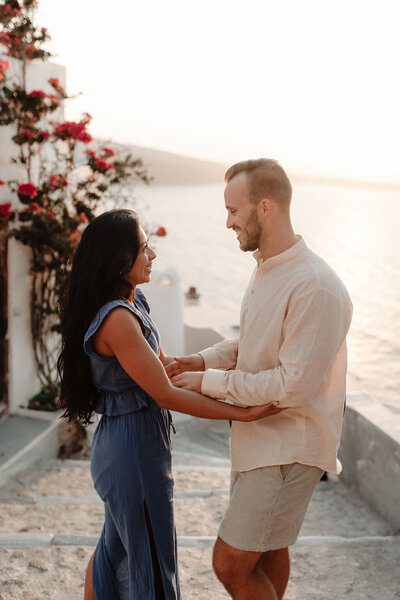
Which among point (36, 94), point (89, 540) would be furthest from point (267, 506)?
point (36, 94)

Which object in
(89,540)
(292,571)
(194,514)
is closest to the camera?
(292,571)

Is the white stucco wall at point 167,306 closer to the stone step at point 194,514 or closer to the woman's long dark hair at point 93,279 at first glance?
the stone step at point 194,514

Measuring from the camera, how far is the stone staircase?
302 cm

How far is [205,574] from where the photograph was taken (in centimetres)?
316

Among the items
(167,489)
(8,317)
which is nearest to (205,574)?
(167,489)

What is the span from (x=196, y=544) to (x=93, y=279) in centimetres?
192

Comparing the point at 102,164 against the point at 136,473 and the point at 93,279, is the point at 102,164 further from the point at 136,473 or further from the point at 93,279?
the point at 136,473

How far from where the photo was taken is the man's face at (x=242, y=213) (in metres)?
2.25

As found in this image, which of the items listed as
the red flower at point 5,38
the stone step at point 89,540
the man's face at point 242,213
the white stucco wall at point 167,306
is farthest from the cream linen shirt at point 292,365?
the white stucco wall at point 167,306

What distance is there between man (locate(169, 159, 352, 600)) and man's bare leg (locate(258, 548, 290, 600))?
167mm

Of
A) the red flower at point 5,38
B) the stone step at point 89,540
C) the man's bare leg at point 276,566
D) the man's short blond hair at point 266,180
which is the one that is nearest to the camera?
the man's short blond hair at point 266,180

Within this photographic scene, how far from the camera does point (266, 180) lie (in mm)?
2230

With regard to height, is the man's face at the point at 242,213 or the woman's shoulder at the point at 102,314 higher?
the man's face at the point at 242,213

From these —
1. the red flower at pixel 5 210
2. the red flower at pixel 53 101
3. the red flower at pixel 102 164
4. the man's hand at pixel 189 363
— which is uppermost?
the red flower at pixel 53 101
